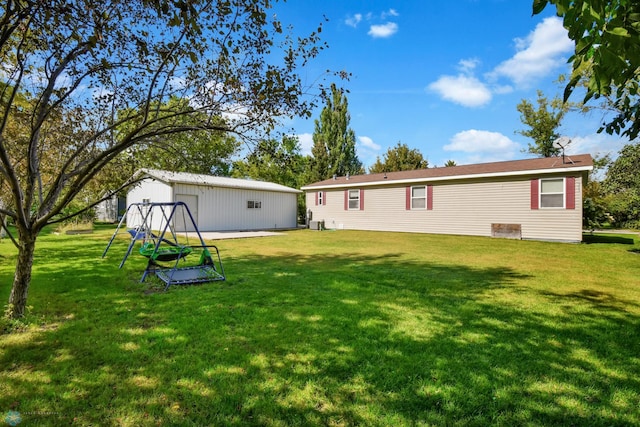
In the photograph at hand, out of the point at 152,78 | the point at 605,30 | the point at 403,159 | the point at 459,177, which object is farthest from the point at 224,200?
the point at 403,159

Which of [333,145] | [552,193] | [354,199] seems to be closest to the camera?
[552,193]

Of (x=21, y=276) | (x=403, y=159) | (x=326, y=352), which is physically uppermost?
(x=403, y=159)

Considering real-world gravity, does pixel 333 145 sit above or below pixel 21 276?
above

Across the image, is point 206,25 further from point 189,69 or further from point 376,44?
point 376,44

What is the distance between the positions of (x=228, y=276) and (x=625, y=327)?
224 inches

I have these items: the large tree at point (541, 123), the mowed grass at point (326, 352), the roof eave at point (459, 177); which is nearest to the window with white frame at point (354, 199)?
the roof eave at point (459, 177)

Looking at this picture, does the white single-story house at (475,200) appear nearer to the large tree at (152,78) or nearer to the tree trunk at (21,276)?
the large tree at (152,78)

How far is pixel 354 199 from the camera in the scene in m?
18.6

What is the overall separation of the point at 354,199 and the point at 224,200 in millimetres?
7234

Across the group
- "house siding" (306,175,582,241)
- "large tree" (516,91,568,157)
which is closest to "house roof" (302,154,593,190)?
"house siding" (306,175,582,241)

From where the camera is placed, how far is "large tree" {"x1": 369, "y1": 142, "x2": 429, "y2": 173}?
31.0m

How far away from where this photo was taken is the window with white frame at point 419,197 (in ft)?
51.9

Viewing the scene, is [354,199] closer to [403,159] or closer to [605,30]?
[403,159]

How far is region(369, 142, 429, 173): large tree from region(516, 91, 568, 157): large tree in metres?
9.04
